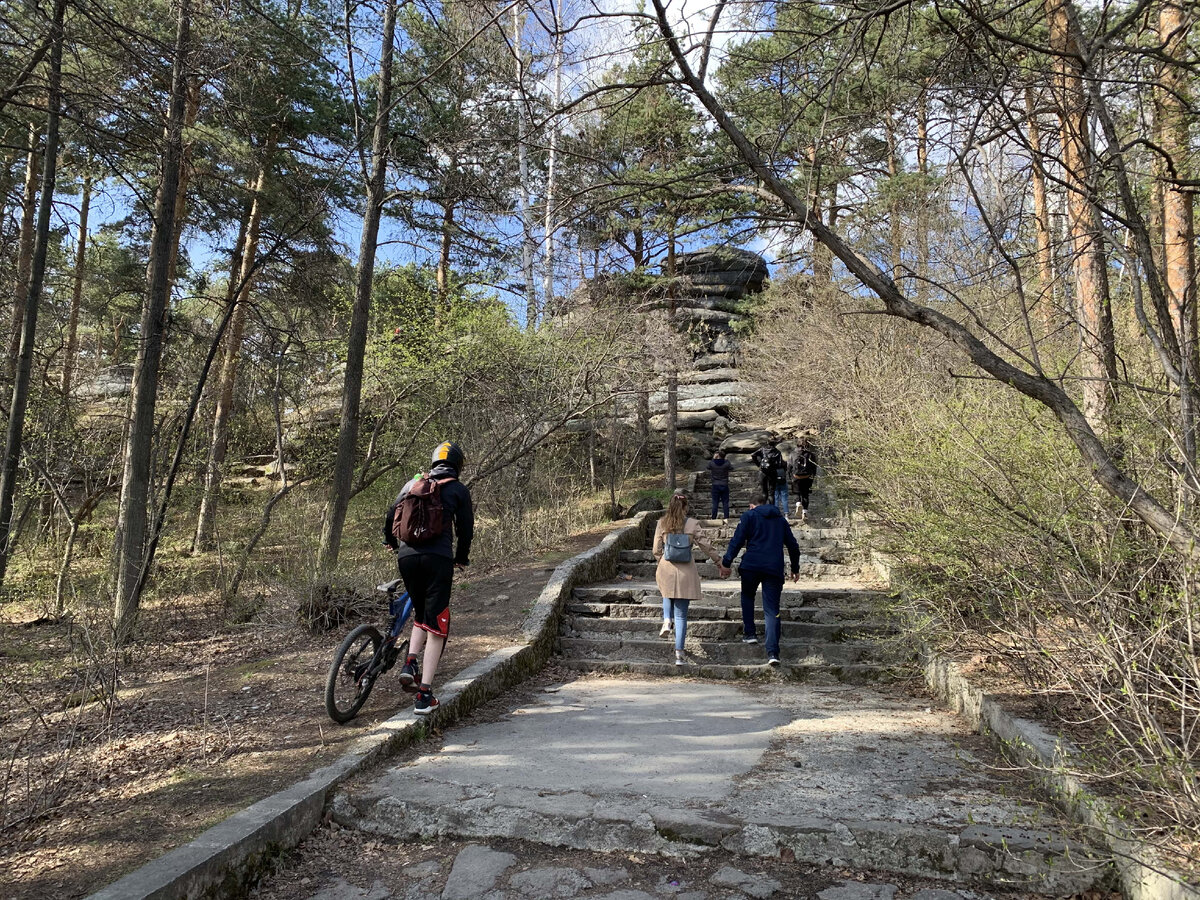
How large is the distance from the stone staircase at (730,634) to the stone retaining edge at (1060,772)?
0.77 m

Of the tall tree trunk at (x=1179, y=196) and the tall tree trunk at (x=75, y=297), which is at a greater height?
the tall tree trunk at (x=75, y=297)

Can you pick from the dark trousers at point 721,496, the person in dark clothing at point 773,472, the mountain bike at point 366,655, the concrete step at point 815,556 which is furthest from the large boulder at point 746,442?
the mountain bike at point 366,655

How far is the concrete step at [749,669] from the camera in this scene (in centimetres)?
745

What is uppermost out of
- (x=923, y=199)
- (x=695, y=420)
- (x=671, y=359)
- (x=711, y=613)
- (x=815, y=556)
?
(x=671, y=359)

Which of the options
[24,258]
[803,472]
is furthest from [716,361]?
[24,258]

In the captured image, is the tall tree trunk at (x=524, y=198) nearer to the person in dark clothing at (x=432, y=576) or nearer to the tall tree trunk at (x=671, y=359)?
the person in dark clothing at (x=432, y=576)

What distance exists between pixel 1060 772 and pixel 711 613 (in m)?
6.04

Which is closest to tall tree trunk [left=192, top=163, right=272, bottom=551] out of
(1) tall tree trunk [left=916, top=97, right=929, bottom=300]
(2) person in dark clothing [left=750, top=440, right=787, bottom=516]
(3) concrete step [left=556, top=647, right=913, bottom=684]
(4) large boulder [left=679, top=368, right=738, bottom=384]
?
(3) concrete step [left=556, top=647, right=913, bottom=684]

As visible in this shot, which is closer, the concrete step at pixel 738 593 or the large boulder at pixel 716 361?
the concrete step at pixel 738 593

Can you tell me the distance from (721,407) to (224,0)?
23484mm

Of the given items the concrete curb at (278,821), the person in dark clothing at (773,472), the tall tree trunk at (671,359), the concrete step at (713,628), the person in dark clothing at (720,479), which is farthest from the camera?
Result: the tall tree trunk at (671,359)

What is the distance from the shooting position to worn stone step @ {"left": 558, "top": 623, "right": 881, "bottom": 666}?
7.84m

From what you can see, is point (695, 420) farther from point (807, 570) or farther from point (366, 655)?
point (366, 655)

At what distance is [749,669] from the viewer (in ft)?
25.1
